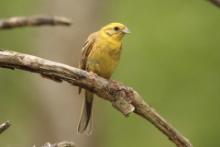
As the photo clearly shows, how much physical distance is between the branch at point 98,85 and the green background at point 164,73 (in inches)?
273

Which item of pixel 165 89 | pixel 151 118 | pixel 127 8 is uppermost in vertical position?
pixel 127 8

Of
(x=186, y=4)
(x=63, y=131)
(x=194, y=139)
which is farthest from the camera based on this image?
(x=186, y=4)

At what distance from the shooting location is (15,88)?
44.7ft

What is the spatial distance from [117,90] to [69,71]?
38cm

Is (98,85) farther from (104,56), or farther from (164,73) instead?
(164,73)

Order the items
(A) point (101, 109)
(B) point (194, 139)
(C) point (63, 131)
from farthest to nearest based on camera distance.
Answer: (B) point (194, 139) < (A) point (101, 109) < (C) point (63, 131)

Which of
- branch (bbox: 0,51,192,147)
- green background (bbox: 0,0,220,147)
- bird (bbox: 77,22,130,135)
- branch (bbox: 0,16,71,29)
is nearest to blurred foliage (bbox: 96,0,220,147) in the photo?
green background (bbox: 0,0,220,147)

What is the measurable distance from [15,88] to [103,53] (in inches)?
260

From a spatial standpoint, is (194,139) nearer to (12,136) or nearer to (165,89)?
(165,89)

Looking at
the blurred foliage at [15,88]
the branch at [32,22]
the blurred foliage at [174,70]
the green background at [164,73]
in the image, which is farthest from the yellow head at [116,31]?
the blurred foliage at [174,70]

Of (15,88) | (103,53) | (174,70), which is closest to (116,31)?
(103,53)

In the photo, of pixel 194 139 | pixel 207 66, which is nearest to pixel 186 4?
pixel 207 66

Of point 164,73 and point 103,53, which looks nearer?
point 103,53

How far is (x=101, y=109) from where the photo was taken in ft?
38.2
